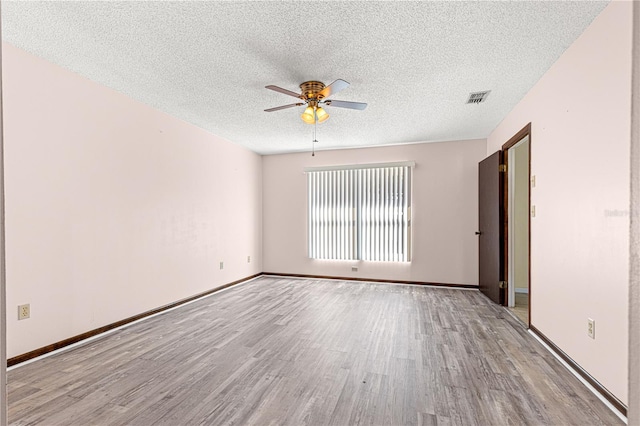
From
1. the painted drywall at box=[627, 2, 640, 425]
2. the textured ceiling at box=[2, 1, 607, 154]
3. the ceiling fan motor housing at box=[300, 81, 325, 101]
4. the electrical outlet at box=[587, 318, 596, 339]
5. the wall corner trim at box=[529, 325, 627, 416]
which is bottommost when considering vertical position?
the wall corner trim at box=[529, 325, 627, 416]

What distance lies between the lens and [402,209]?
563cm

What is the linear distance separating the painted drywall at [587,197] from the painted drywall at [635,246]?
1.79 m

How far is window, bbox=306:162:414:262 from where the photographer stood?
5629mm

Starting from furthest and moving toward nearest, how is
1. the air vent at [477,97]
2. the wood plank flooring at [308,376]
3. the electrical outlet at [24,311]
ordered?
the air vent at [477,97]
the electrical outlet at [24,311]
the wood plank flooring at [308,376]

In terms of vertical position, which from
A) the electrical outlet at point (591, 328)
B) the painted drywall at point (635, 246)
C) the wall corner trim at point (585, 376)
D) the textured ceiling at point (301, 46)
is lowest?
the wall corner trim at point (585, 376)

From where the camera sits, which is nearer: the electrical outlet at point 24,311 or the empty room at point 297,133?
the empty room at point 297,133

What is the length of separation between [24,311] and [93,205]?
1.08 m

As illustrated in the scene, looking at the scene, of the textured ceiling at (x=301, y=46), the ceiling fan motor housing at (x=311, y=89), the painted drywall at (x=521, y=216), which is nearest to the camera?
the textured ceiling at (x=301, y=46)

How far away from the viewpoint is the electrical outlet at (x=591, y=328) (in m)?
2.19

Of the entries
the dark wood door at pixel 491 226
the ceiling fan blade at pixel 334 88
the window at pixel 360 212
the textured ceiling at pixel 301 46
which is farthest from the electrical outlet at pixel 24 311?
the dark wood door at pixel 491 226

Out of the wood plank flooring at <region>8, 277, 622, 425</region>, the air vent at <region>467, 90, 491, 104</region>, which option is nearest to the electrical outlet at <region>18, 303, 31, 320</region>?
the wood plank flooring at <region>8, 277, 622, 425</region>

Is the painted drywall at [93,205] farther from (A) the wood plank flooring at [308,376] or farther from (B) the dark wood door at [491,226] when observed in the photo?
(B) the dark wood door at [491,226]

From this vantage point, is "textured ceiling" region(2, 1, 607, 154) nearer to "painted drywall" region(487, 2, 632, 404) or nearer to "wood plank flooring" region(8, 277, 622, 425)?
"painted drywall" region(487, 2, 632, 404)

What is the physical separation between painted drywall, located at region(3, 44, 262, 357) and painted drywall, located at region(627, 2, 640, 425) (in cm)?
359
